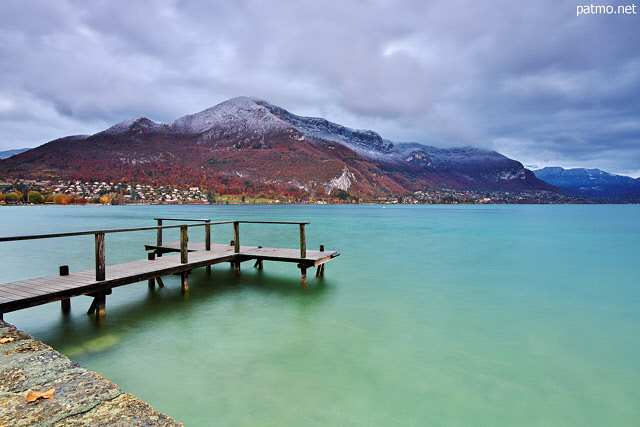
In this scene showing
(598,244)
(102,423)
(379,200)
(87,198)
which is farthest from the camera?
(379,200)

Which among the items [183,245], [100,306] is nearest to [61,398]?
[100,306]

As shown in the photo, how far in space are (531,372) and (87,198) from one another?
569ft

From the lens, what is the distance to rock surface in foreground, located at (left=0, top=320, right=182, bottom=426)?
2910 millimetres

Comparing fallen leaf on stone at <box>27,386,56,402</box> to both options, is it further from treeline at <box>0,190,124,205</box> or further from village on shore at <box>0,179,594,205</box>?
treeline at <box>0,190,124,205</box>

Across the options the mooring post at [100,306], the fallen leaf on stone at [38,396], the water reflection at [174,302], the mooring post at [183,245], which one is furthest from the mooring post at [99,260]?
the fallen leaf on stone at [38,396]

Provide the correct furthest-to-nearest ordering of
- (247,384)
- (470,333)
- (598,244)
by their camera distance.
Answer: (598,244) → (470,333) → (247,384)

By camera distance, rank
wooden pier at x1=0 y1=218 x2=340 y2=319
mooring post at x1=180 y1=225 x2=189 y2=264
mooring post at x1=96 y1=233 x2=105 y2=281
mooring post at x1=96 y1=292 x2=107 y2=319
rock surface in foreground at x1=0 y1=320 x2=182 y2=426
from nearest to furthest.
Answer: rock surface in foreground at x1=0 y1=320 x2=182 y2=426 → wooden pier at x1=0 y1=218 x2=340 y2=319 → mooring post at x1=96 y1=233 x2=105 y2=281 → mooring post at x1=96 y1=292 x2=107 y2=319 → mooring post at x1=180 y1=225 x2=189 y2=264

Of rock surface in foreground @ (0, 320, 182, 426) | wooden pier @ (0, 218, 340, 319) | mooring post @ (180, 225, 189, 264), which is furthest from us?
mooring post @ (180, 225, 189, 264)

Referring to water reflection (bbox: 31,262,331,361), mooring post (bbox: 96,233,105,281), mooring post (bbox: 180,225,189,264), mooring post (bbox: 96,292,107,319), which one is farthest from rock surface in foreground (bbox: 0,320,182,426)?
mooring post (bbox: 180,225,189,264)

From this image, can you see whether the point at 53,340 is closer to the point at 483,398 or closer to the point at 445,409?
the point at 445,409

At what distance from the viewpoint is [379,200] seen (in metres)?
193

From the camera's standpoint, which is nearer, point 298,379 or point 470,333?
point 298,379

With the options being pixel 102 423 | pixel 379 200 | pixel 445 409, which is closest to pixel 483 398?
pixel 445 409

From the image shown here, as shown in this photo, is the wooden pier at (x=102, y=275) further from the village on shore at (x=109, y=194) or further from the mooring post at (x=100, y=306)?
the village on shore at (x=109, y=194)
